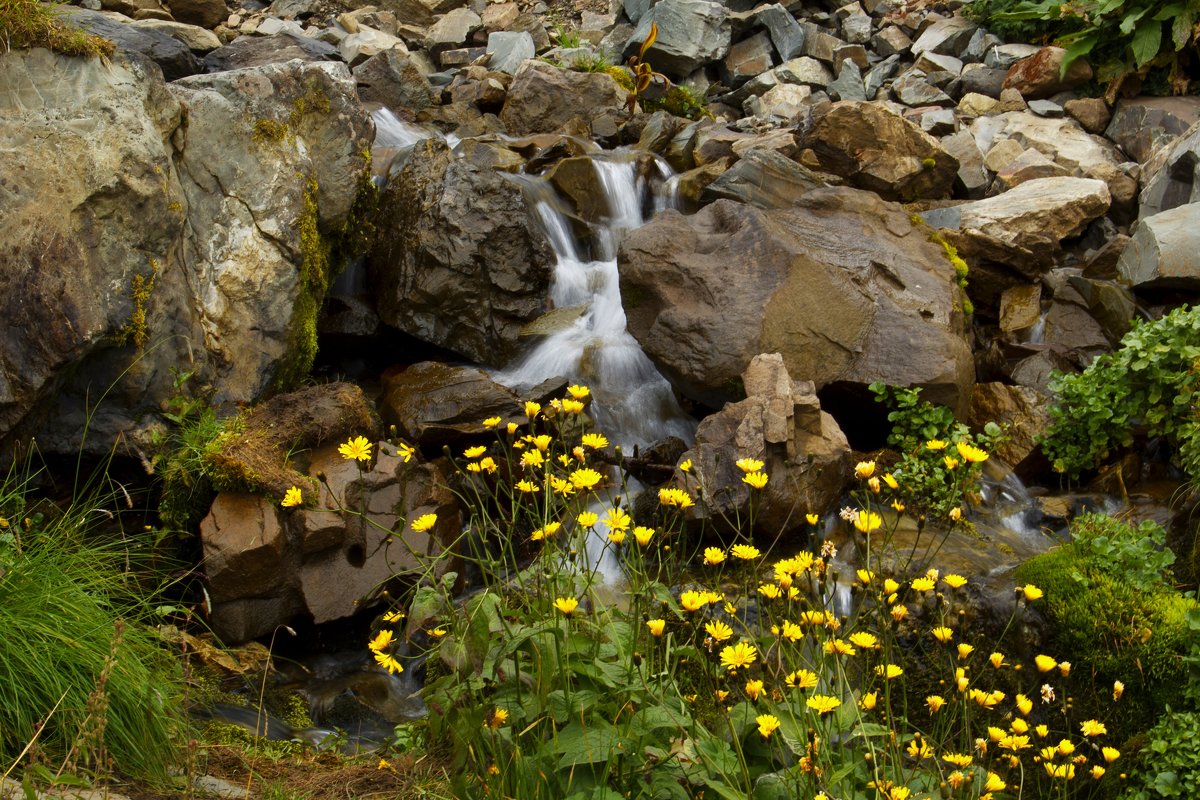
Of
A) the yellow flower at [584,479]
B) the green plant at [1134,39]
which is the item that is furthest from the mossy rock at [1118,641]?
the green plant at [1134,39]

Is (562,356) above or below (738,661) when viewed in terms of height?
below

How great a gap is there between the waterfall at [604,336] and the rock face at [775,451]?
1.15 metres

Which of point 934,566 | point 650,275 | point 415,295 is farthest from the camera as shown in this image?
point 415,295

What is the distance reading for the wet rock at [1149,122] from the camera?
10.1 meters

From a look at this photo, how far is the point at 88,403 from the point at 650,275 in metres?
3.47

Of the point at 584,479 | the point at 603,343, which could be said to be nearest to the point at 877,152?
the point at 603,343

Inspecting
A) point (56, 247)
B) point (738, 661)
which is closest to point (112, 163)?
point (56, 247)

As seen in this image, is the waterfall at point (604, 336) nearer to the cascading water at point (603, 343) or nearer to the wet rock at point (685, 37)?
the cascading water at point (603, 343)

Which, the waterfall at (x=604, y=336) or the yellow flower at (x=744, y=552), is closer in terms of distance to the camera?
the yellow flower at (x=744, y=552)

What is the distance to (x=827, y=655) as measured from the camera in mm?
2562

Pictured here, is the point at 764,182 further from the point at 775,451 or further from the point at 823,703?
the point at 823,703

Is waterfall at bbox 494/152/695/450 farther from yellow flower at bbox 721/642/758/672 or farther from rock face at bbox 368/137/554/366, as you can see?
yellow flower at bbox 721/642/758/672

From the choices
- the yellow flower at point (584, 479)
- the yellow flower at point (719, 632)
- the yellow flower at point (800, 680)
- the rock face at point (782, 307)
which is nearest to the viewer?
the yellow flower at point (800, 680)

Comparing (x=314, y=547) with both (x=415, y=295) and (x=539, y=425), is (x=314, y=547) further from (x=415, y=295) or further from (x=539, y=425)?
(x=415, y=295)
